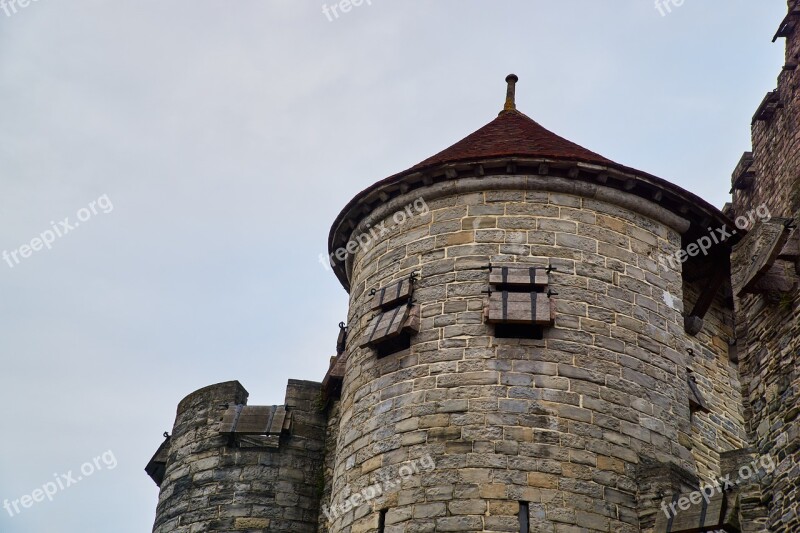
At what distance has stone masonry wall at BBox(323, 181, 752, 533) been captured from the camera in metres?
13.2

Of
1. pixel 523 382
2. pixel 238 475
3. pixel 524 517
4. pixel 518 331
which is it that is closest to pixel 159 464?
pixel 238 475

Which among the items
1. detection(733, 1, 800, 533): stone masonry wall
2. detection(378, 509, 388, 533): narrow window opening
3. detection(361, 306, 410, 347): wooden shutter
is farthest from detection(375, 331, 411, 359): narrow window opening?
detection(733, 1, 800, 533): stone masonry wall

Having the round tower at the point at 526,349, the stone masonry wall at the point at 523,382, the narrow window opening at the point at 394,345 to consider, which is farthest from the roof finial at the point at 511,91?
the narrow window opening at the point at 394,345

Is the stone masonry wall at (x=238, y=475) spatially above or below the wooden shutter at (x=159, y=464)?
below

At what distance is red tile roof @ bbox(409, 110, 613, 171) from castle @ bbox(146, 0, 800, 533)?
59 millimetres

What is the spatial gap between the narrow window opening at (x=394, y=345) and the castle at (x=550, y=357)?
0.14 ft

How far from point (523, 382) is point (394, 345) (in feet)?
6.50

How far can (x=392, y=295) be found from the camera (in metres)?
15.2

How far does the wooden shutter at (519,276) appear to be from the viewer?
14.5 m

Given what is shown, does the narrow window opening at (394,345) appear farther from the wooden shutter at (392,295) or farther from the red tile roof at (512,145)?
the red tile roof at (512,145)

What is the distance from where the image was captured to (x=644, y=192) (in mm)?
15531

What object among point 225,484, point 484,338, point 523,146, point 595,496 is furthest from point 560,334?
point 225,484

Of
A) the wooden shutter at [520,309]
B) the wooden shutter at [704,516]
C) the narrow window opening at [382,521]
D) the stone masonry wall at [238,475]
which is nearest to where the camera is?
the wooden shutter at [704,516]

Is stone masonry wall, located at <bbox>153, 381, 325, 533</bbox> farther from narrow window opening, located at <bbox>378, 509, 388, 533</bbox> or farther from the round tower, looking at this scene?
narrow window opening, located at <bbox>378, 509, 388, 533</bbox>
